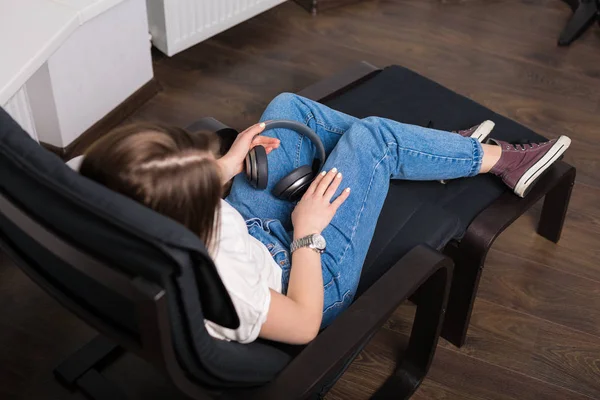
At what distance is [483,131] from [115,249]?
Answer: 3.79 feet

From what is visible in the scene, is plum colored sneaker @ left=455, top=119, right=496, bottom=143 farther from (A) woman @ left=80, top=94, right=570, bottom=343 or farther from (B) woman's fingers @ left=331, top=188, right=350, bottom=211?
(B) woman's fingers @ left=331, top=188, right=350, bottom=211

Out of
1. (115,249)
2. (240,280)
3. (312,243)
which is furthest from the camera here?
(312,243)

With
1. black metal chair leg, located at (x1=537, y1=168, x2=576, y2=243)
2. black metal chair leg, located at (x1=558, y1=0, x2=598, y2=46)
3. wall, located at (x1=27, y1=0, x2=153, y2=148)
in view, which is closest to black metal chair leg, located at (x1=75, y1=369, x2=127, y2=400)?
wall, located at (x1=27, y1=0, x2=153, y2=148)

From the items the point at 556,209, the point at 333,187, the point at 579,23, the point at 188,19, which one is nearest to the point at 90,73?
the point at 188,19

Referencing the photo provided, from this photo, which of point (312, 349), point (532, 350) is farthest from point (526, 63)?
point (312, 349)

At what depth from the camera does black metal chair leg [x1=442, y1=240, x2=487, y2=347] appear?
1614mm

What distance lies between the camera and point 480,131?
1807 millimetres

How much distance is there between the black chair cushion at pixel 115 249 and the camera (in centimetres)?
88

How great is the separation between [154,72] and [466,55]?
1174mm

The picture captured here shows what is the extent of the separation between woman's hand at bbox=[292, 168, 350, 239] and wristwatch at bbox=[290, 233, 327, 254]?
17 millimetres

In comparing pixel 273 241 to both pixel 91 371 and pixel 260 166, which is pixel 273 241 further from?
pixel 91 371

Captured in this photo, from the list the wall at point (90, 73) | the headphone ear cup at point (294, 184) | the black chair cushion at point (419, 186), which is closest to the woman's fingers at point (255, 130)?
the headphone ear cup at point (294, 184)

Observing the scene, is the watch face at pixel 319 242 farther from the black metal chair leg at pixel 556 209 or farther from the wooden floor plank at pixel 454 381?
the black metal chair leg at pixel 556 209

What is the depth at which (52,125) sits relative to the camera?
2150 millimetres
